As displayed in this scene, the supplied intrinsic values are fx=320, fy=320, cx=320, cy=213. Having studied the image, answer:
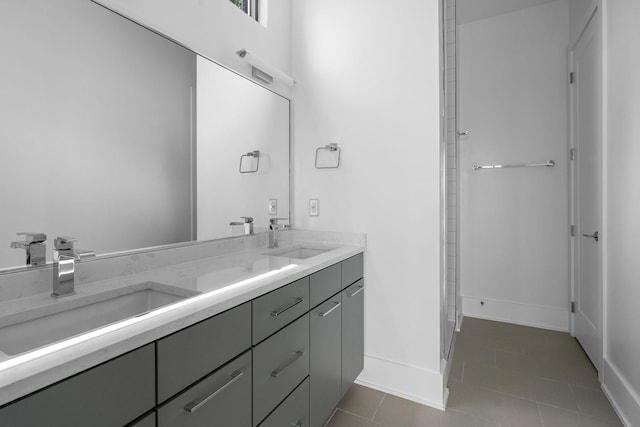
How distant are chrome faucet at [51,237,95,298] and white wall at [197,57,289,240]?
27.4 inches

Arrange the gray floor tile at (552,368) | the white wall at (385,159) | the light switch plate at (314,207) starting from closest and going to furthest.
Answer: the white wall at (385,159)
the gray floor tile at (552,368)
the light switch plate at (314,207)

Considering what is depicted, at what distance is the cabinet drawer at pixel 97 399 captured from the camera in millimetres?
591

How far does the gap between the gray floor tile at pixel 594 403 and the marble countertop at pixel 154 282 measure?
63.5 inches

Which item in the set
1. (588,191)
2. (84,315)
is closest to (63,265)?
(84,315)

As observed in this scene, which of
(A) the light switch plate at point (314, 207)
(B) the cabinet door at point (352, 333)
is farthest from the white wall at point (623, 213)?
(A) the light switch plate at point (314, 207)

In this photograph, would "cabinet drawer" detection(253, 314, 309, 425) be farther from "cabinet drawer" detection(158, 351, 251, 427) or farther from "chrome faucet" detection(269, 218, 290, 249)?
"chrome faucet" detection(269, 218, 290, 249)

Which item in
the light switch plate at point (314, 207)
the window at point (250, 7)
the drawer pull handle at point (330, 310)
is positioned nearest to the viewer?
the drawer pull handle at point (330, 310)

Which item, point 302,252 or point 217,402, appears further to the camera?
point 302,252

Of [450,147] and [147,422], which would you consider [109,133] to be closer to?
[147,422]

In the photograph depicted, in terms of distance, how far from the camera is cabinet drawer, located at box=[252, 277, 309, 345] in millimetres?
1158

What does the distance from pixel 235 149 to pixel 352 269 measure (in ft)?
3.36

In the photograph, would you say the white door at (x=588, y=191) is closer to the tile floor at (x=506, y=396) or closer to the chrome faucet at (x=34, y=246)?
the tile floor at (x=506, y=396)

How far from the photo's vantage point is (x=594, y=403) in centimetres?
192

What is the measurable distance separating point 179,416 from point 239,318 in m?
0.31
